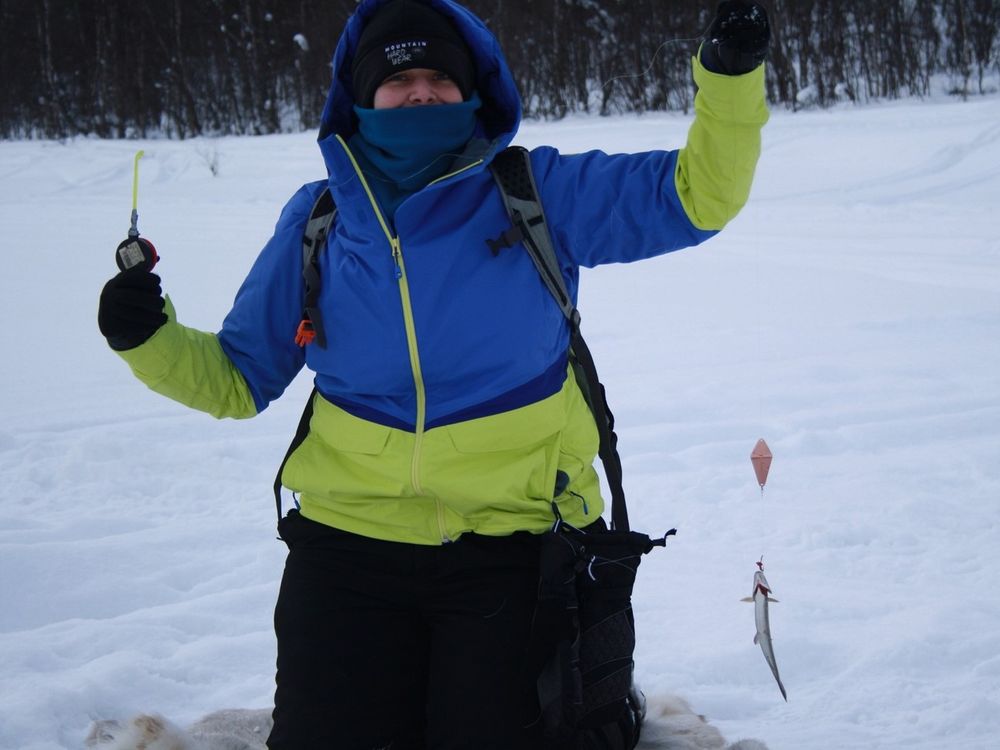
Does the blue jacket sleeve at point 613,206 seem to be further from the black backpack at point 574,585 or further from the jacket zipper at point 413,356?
the jacket zipper at point 413,356

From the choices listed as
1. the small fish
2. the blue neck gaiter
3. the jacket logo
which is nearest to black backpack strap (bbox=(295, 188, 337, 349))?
the blue neck gaiter

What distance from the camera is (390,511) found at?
2.11m

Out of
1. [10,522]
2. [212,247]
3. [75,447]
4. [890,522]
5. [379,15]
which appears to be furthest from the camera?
[212,247]

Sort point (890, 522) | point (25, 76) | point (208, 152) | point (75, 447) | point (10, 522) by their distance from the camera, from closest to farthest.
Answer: point (890, 522), point (10, 522), point (75, 447), point (208, 152), point (25, 76)

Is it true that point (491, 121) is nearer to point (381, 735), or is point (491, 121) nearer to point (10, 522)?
point (381, 735)

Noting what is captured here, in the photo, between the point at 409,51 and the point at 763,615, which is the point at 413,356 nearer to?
the point at 409,51

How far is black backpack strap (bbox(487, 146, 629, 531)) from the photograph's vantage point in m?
2.04

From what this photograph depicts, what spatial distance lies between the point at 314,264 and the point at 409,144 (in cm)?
35

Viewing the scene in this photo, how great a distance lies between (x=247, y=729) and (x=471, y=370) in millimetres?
1302

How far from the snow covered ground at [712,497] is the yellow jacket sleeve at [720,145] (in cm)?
148

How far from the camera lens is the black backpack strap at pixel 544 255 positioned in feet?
6.70

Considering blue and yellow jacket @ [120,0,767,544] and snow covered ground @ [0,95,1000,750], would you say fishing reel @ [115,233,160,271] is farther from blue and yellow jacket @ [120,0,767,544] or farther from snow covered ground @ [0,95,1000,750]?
snow covered ground @ [0,95,1000,750]

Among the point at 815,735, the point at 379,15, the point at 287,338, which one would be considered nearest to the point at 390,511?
the point at 287,338

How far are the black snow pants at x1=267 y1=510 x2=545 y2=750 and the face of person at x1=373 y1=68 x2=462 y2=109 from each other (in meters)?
0.99
